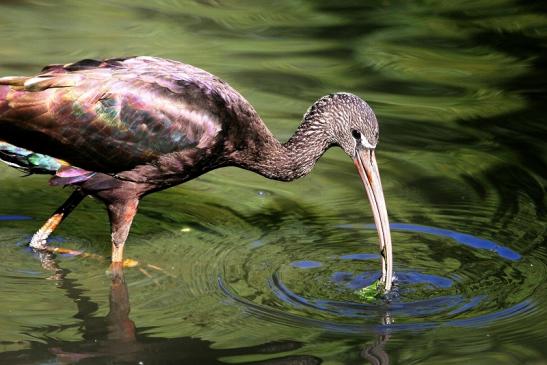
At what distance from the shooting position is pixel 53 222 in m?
9.09

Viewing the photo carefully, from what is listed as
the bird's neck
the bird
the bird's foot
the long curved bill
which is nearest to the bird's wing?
the bird

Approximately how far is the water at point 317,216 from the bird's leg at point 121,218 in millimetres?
Answer: 254

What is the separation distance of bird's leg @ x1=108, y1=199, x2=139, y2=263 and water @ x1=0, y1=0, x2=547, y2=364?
0.83 feet

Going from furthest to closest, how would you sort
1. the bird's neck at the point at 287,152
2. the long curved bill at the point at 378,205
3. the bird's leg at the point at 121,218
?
the bird's neck at the point at 287,152
the bird's leg at the point at 121,218
the long curved bill at the point at 378,205

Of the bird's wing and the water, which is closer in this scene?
the water

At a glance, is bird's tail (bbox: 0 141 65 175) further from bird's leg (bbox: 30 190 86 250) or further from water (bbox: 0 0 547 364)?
water (bbox: 0 0 547 364)

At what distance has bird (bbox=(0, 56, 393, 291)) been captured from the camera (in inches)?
334

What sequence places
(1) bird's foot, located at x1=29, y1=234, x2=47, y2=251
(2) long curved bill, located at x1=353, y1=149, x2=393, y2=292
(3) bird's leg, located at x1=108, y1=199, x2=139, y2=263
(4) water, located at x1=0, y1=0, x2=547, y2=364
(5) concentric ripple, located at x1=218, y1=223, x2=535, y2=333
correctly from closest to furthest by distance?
(4) water, located at x1=0, y1=0, x2=547, y2=364
(5) concentric ripple, located at x1=218, y1=223, x2=535, y2=333
(2) long curved bill, located at x1=353, y1=149, x2=393, y2=292
(3) bird's leg, located at x1=108, y1=199, x2=139, y2=263
(1) bird's foot, located at x1=29, y1=234, x2=47, y2=251

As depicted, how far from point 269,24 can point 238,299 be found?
7.02m

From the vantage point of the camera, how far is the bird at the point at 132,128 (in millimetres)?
8477

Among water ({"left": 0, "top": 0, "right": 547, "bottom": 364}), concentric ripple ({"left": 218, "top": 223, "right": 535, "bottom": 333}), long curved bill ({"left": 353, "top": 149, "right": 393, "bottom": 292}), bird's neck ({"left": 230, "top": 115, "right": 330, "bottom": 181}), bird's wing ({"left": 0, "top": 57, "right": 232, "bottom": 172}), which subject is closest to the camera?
water ({"left": 0, "top": 0, "right": 547, "bottom": 364})

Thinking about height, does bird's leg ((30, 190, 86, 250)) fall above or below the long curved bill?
below

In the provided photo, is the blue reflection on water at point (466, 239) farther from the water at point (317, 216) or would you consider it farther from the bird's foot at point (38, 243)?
the bird's foot at point (38, 243)

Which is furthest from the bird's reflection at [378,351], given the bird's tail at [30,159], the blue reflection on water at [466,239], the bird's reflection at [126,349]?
the bird's tail at [30,159]
